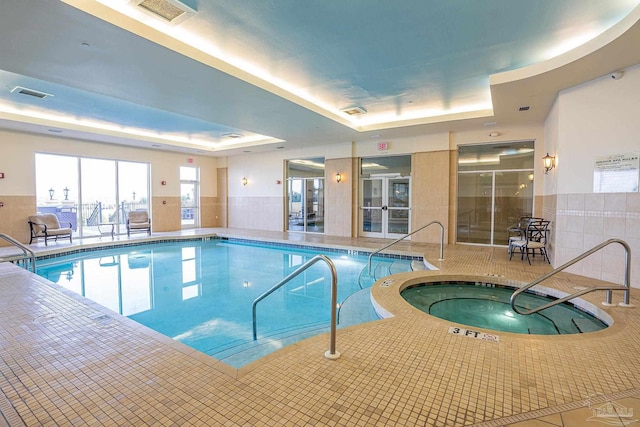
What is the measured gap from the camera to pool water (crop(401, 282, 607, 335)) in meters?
3.58

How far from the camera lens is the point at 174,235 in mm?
10086

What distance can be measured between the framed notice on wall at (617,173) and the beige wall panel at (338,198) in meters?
5.96

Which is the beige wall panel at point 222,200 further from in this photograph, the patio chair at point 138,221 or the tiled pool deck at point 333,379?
the tiled pool deck at point 333,379

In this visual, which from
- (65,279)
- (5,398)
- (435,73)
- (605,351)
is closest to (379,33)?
(435,73)

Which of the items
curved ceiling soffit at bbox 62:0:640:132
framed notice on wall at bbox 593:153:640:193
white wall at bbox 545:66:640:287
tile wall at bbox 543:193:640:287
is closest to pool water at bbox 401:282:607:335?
tile wall at bbox 543:193:640:287

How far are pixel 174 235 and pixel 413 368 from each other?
945 centimetres

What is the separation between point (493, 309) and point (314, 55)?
407 cm


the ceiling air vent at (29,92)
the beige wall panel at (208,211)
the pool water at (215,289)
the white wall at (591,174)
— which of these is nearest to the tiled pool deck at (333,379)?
the pool water at (215,289)

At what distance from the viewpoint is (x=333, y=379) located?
6.70 feet

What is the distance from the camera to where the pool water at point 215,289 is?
3646 millimetres

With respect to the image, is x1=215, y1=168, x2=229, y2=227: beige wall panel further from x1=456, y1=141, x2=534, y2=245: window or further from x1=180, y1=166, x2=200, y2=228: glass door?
x1=456, y1=141, x2=534, y2=245: window

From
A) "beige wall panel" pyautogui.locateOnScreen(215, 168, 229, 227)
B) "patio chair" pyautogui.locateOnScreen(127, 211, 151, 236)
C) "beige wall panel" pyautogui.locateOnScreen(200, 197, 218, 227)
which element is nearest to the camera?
"patio chair" pyautogui.locateOnScreen(127, 211, 151, 236)

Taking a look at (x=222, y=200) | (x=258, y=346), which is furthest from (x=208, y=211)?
(x=258, y=346)

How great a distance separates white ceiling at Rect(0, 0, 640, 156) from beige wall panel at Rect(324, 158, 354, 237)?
2964mm
